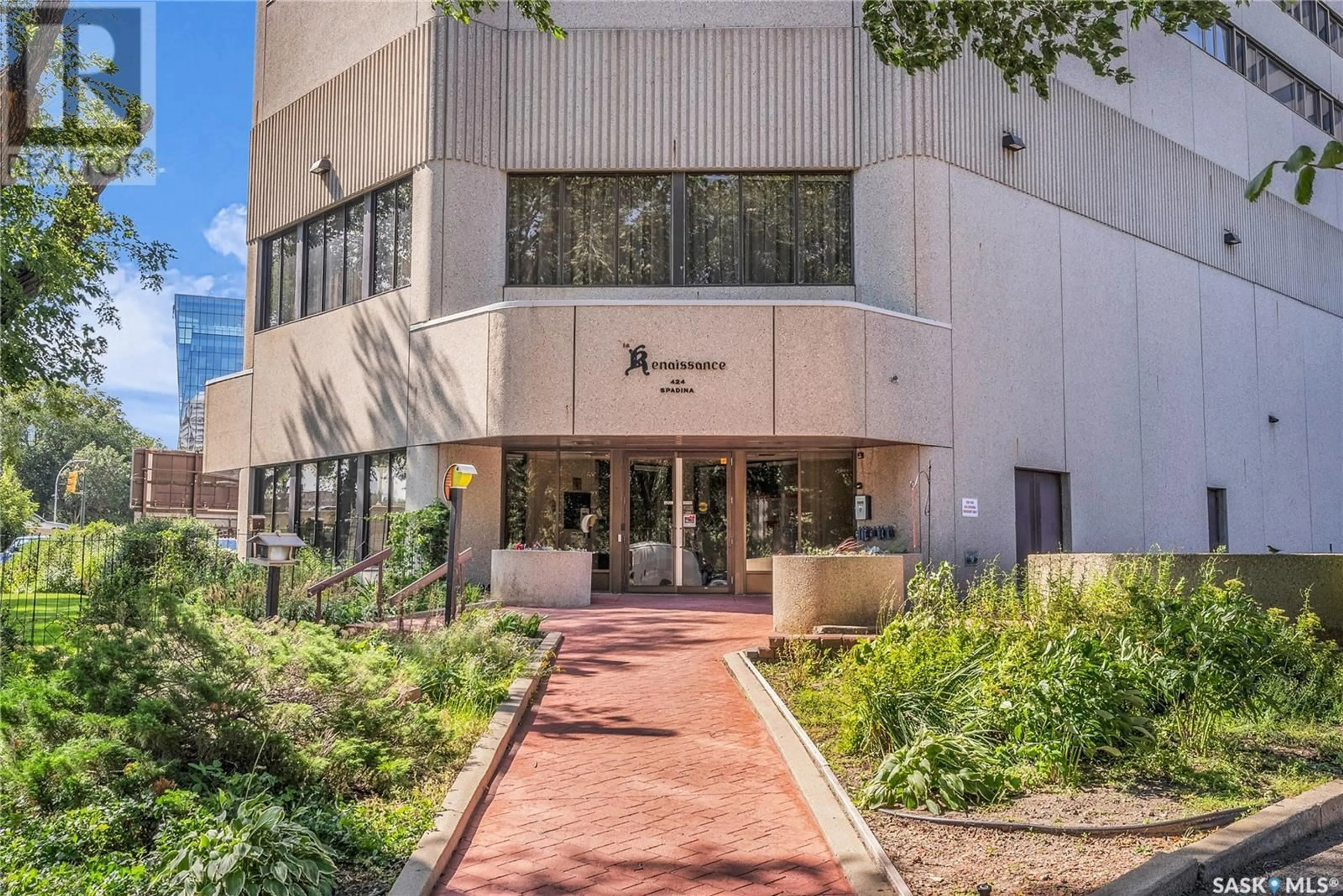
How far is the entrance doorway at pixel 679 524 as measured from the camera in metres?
19.8

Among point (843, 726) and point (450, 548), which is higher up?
point (450, 548)

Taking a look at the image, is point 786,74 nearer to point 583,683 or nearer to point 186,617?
point 583,683

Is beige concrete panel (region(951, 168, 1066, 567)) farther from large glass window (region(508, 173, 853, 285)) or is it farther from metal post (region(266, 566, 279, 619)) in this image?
metal post (region(266, 566, 279, 619))

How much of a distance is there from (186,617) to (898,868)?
13.9 feet

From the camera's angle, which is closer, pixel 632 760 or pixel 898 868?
pixel 898 868

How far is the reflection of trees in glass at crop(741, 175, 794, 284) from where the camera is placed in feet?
65.7

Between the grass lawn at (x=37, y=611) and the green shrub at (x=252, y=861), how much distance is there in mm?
4255

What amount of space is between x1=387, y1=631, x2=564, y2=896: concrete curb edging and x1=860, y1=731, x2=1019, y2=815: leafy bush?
2.34 metres

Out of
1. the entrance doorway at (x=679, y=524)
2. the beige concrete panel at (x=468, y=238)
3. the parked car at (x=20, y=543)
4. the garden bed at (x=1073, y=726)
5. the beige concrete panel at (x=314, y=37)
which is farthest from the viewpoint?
the parked car at (x=20, y=543)

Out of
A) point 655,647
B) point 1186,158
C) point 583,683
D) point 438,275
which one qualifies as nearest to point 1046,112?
point 1186,158

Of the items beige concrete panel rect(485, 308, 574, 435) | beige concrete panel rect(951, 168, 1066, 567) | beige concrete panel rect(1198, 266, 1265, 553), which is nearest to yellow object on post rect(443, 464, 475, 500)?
beige concrete panel rect(485, 308, 574, 435)

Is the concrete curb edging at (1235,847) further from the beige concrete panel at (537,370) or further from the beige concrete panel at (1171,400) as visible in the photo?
the beige concrete panel at (1171,400)

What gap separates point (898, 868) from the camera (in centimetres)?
533

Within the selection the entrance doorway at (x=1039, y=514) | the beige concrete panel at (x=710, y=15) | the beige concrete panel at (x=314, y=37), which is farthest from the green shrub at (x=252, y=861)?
the beige concrete panel at (x=314, y=37)
